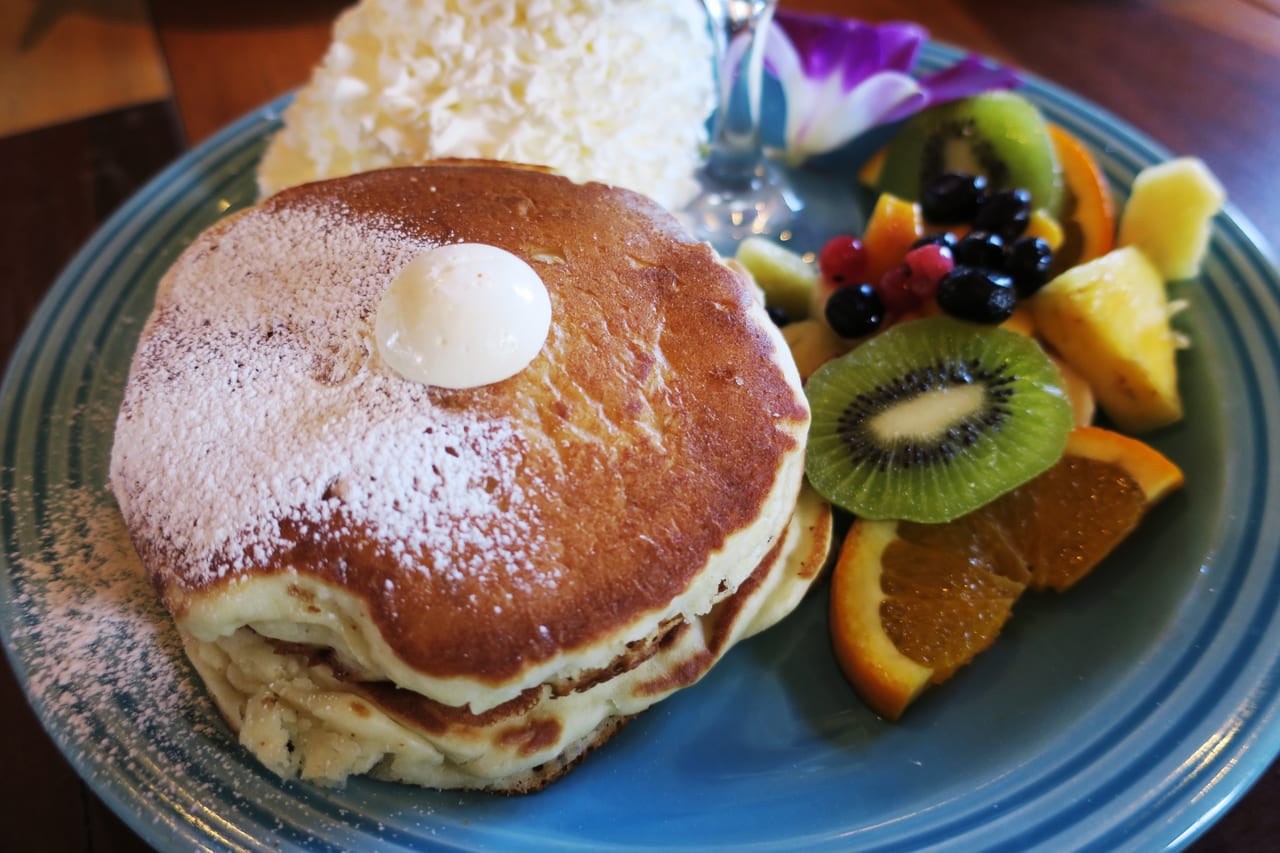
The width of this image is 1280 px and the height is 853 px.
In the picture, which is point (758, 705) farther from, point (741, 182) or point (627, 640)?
point (741, 182)

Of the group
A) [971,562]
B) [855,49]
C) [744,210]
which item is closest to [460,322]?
[971,562]

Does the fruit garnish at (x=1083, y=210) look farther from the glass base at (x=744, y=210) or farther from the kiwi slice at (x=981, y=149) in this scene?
the glass base at (x=744, y=210)

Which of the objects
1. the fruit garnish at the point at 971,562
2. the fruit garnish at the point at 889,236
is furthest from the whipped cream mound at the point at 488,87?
the fruit garnish at the point at 971,562

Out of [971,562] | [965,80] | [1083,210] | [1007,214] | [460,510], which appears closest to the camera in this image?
[460,510]

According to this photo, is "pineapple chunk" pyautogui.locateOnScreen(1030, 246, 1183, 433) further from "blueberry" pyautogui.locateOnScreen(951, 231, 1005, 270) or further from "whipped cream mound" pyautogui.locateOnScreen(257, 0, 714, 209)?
"whipped cream mound" pyautogui.locateOnScreen(257, 0, 714, 209)

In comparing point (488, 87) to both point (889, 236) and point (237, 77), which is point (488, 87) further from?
point (237, 77)

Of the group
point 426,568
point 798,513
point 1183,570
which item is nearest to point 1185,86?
point 1183,570

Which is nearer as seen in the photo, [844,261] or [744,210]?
[844,261]
